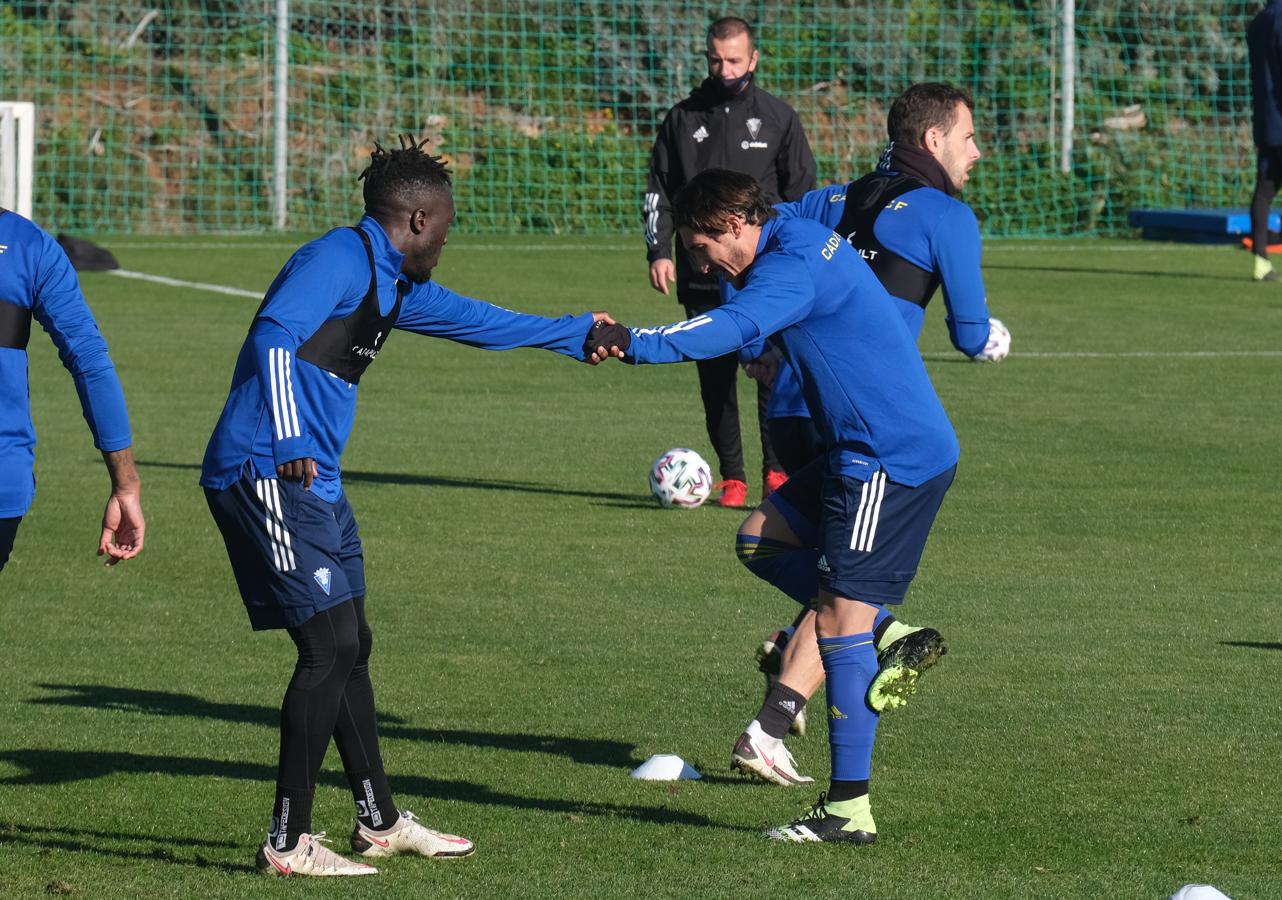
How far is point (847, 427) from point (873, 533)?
0.29 metres

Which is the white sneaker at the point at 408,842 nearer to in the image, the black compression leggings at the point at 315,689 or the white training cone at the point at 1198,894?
the black compression leggings at the point at 315,689

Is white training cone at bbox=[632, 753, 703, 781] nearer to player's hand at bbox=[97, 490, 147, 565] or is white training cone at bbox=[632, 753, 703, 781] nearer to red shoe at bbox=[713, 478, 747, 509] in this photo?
player's hand at bbox=[97, 490, 147, 565]

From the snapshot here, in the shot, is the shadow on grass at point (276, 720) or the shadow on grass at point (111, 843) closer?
the shadow on grass at point (111, 843)

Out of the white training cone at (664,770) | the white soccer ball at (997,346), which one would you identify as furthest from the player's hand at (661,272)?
the white soccer ball at (997,346)

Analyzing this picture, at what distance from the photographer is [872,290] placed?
220 inches

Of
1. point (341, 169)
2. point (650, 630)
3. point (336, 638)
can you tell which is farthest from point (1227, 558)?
point (341, 169)

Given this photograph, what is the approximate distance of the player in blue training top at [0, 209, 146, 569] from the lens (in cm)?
513

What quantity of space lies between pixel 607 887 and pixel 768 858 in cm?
47

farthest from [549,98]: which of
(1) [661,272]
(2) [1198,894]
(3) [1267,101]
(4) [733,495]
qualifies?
(2) [1198,894]

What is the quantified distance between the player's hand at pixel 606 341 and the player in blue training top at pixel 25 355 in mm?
1187

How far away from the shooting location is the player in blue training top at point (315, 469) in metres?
5.08

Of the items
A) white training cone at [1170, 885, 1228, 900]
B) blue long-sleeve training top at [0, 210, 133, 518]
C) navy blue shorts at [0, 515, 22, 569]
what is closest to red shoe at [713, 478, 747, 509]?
blue long-sleeve training top at [0, 210, 133, 518]

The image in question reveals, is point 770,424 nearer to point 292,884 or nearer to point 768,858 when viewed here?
point 768,858

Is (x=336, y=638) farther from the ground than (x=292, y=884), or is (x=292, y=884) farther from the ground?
(x=336, y=638)
